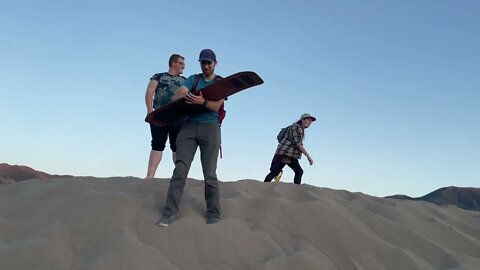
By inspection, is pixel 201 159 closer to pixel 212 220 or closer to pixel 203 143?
pixel 203 143

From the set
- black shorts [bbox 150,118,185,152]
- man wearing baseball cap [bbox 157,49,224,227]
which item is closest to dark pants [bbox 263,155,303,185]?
black shorts [bbox 150,118,185,152]

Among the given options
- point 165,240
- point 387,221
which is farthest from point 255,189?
point 165,240

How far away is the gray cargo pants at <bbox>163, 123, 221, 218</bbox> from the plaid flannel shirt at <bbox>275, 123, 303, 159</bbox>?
2.74m

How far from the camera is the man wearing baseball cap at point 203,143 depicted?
4.05m

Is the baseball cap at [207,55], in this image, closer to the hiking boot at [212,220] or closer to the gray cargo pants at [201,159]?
the gray cargo pants at [201,159]

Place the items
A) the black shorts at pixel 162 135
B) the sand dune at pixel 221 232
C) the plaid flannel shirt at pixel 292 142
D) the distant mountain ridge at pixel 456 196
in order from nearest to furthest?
the sand dune at pixel 221 232 < the black shorts at pixel 162 135 < the plaid flannel shirt at pixel 292 142 < the distant mountain ridge at pixel 456 196

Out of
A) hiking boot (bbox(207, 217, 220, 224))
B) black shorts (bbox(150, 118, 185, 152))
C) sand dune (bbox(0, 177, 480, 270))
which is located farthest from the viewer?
black shorts (bbox(150, 118, 185, 152))

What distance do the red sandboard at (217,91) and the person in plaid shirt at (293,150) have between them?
276cm

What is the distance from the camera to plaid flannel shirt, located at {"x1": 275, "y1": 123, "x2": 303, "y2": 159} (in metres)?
6.73

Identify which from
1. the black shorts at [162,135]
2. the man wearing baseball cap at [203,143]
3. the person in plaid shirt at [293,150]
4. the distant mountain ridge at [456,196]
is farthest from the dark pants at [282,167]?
the distant mountain ridge at [456,196]

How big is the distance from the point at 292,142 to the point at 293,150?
12 cm

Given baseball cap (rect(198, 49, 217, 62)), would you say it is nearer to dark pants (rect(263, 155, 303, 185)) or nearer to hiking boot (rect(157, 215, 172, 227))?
hiking boot (rect(157, 215, 172, 227))

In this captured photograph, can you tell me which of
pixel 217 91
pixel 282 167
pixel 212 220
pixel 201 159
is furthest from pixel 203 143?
pixel 282 167

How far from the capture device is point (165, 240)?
3.70m
